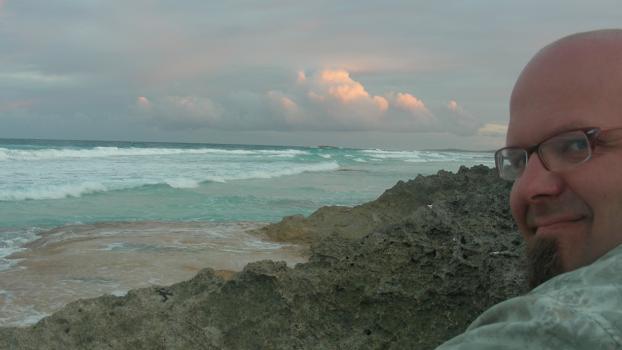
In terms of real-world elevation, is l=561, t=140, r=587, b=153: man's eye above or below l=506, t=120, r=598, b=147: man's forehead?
below

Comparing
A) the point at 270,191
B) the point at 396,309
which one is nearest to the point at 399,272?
the point at 396,309

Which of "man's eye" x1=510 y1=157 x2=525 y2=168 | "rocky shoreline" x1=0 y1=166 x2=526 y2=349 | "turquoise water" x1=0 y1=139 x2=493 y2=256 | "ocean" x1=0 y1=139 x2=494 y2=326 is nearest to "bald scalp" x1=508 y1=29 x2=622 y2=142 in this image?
"man's eye" x1=510 y1=157 x2=525 y2=168

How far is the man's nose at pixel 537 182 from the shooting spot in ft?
4.35

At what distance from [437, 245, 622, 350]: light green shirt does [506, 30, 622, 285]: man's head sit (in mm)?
283

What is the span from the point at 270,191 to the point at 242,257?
424 inches

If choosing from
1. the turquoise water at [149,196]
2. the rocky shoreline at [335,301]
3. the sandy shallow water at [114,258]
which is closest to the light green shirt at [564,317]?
the rocky shoreline at [335,301]

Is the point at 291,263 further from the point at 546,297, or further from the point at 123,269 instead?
the point at 546,297

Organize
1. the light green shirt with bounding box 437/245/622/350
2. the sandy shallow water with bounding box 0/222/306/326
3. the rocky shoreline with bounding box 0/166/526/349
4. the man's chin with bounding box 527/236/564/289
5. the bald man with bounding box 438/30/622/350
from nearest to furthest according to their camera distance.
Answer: the light green shirt with bounding box 437/245/622/350 → the bald man with bounding box 438/30/622/350 → the man's chin with bounding box 527/236/564/289 → the rocky shoreline with bounding box 0/166/526/349 → the sandy shallow water with bounding box 0/222/306/326

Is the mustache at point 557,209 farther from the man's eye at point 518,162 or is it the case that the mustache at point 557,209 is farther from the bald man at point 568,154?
the man's eye at point 518,162

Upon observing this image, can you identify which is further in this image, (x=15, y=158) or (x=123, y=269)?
Result: (x=15, y=158)

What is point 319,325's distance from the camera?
2.65 metres

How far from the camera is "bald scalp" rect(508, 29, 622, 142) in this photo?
50.1 inches

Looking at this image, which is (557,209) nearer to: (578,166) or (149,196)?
(578,166)

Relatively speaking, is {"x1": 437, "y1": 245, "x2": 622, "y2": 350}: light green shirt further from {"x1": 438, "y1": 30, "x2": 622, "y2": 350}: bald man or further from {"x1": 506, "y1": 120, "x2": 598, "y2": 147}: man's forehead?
{"x1": 506, "y1": 120, "x2": 598, "y2": 147}: man's forehead
